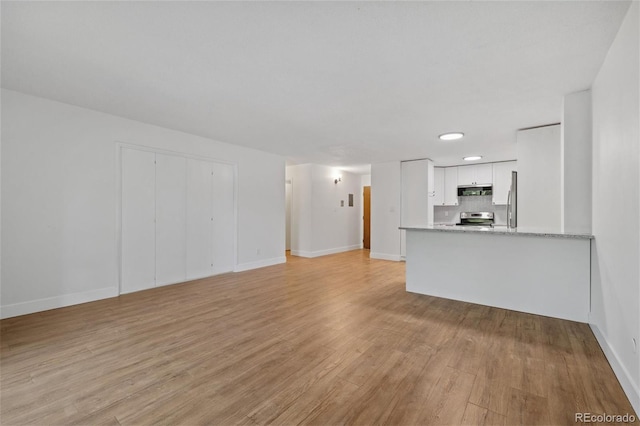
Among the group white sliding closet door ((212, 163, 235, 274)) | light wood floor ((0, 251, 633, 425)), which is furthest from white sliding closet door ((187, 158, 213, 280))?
light wood floor ((0, 251, 633, 425))

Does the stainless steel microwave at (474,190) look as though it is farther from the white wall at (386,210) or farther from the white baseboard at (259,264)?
the white baseboard at (259,264)

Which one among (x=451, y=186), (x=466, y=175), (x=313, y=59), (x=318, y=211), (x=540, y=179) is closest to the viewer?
(x=313, y=59)

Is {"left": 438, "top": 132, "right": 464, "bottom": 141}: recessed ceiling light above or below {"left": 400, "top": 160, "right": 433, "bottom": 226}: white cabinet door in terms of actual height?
above

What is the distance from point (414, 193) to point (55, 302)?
22.8 feet

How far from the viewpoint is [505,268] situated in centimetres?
345

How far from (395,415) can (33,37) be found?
149 inches

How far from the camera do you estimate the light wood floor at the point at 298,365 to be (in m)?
1.68

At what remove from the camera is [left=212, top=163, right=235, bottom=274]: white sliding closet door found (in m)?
5.30

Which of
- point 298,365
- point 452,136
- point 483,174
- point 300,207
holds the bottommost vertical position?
point 298,365

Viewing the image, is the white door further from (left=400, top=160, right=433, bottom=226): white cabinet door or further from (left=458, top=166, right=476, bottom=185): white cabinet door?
(left=458, top=166, right=476, bottom=185): white cabinet door

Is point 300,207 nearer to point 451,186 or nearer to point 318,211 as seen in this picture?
point 318,211

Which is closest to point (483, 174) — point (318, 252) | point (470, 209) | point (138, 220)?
point (470, 209)
